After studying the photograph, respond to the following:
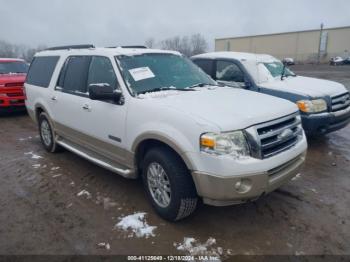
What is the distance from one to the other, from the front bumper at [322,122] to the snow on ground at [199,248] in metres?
3.21

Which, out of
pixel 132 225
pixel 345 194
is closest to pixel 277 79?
pixel 345 194

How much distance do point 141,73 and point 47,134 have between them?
9.34ft

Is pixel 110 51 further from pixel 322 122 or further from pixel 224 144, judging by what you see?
pixel 322 122

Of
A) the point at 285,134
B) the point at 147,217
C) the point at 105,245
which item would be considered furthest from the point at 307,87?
the point at 105,245

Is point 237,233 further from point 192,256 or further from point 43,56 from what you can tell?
point 43,56

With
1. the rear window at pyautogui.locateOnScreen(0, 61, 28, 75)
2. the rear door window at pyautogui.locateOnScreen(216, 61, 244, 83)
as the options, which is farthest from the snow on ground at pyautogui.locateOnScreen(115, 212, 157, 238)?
the rear window at pyautogui.locateOnScreen(0, 61, 28, 75)

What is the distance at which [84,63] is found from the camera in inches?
174

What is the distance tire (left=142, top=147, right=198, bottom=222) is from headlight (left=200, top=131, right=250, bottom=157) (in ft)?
1.37

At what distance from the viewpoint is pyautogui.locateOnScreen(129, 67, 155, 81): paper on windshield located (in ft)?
12.2

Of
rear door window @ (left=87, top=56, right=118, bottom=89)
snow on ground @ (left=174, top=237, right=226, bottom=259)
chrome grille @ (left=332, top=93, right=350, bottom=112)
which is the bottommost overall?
snow on ground @ (left=174, top=237, right=226, bottom=259)

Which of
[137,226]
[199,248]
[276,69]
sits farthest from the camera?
[276,69]

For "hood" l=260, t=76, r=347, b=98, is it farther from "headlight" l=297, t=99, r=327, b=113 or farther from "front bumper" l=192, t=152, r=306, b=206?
"front bumper" l=192, t=152, r=306, b=206

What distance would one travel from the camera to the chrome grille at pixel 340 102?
5.57m

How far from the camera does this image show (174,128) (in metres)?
2.98
